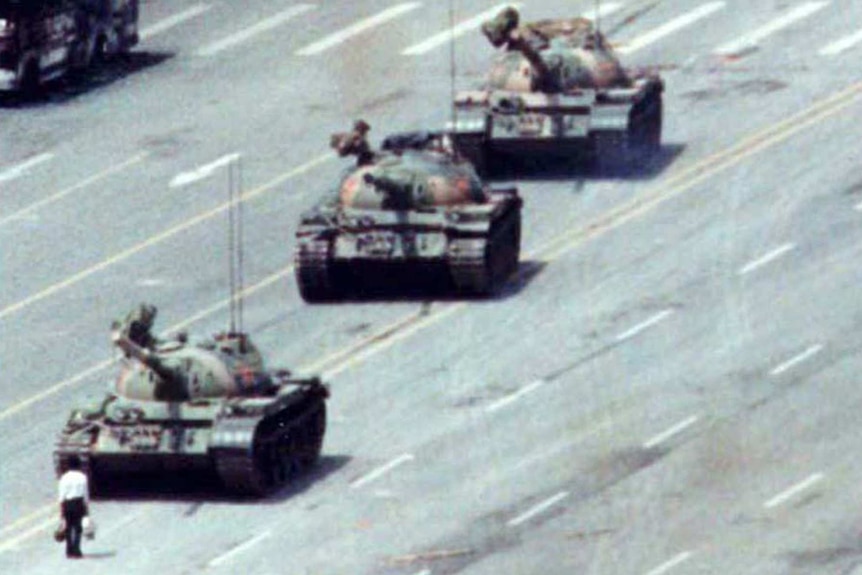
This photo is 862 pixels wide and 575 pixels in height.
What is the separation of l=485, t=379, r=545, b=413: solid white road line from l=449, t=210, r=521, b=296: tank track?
5.65m

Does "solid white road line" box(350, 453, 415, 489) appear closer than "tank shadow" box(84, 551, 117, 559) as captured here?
No

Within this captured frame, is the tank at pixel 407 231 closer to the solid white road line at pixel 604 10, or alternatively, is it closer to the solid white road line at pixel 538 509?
the solid white road line at pixel 538 509

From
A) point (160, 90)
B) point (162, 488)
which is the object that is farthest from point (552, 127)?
point (162, 488)

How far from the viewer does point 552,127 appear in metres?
89.1

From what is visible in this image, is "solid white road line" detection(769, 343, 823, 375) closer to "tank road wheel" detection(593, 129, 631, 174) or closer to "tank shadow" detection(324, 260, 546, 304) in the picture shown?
"tank shadow" detection(324, 260, 546, 304)

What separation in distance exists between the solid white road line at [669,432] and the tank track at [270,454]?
550cm

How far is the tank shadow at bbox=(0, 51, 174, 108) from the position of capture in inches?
3935

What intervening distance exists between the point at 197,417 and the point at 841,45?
3264 cm

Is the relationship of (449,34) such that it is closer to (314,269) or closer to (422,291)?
(422,291)

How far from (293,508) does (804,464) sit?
26.9ft

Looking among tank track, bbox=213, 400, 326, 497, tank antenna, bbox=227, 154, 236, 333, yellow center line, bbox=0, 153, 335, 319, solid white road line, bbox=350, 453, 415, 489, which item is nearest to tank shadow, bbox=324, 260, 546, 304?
tank antenna, bbox=227, 154, 236, 333

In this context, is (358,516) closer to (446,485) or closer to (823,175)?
(446,485)

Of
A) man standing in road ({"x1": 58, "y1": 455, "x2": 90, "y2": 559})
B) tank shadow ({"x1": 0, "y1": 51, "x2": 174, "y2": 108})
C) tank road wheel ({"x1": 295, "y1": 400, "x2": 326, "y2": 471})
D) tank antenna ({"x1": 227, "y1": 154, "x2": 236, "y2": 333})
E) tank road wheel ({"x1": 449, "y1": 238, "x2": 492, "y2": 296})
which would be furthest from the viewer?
tank shadow ({"x1": 0, "y1": 51, "x2": 174, "y2": 108})

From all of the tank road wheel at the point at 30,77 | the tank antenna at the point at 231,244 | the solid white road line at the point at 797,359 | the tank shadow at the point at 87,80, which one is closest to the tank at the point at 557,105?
the tank antenna at the point at 231,244
